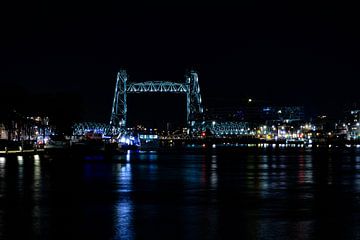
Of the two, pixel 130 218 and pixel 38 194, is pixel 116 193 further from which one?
pixel 130 218

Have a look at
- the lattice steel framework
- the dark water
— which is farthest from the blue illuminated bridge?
the dark water

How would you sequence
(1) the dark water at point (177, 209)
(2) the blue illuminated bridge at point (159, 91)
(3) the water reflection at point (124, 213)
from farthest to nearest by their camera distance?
(2) the blue illuminated bridge at point (159, 91), (1) the dark water at point (177, 209), (3) the water reflection at point (124, 213)

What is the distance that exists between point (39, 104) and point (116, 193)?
78351mm

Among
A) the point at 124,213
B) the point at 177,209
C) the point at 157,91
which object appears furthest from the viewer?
the point at 157,91

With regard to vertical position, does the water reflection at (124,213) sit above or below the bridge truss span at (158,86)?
below

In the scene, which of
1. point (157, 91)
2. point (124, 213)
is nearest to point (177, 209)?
point (124, 213)

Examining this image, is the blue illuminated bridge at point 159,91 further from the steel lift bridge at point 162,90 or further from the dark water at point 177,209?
the dark water at point 177,209

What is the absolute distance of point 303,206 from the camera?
19.2 meters

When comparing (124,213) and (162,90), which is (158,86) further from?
(124,213)

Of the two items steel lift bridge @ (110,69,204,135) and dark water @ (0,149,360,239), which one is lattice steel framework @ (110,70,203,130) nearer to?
steel lift bridge @ (110,69,204,135)

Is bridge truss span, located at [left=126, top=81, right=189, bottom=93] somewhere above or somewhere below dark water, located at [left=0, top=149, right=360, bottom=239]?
above

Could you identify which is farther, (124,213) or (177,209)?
(177,209)

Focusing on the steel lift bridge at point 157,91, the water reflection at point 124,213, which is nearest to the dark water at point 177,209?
the water reflection at point 124,213

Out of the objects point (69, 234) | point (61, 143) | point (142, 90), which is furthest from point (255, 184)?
point (142, 90)
